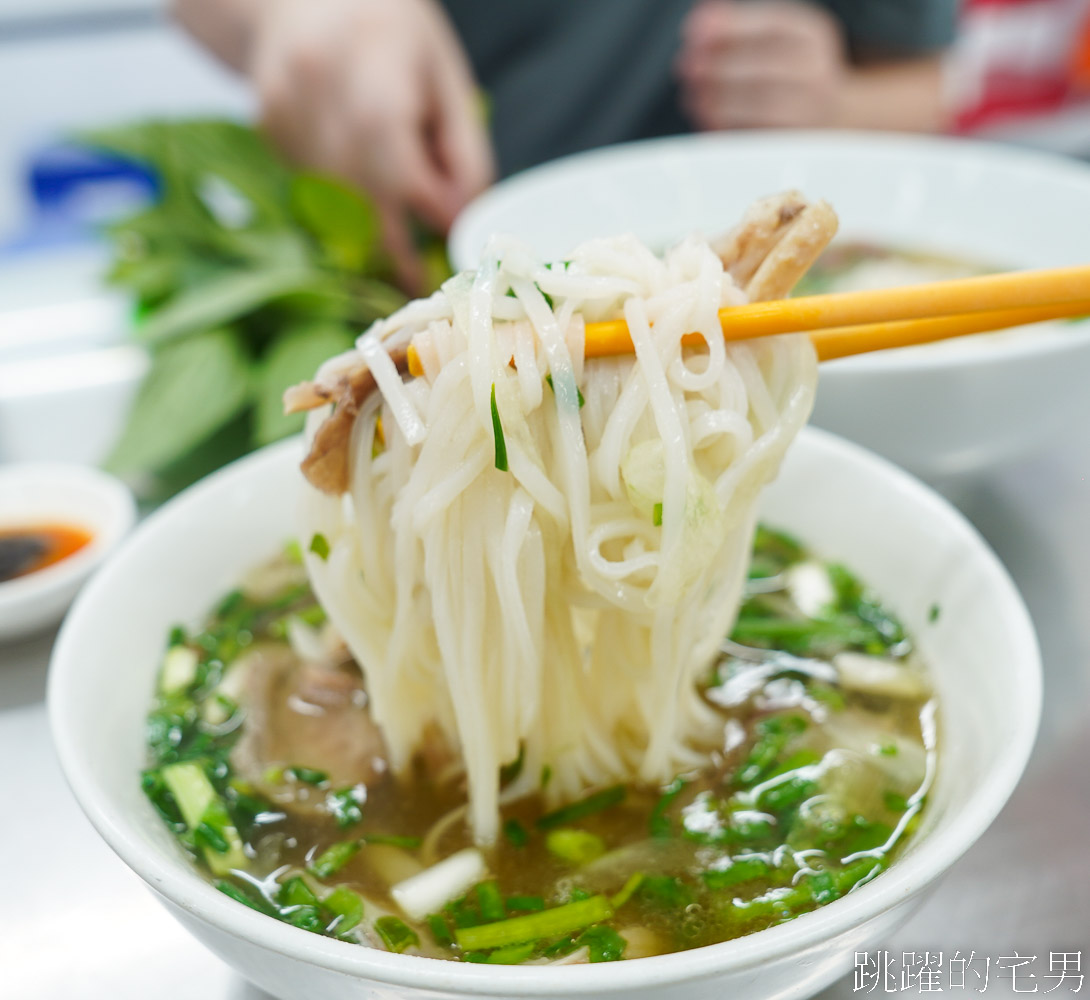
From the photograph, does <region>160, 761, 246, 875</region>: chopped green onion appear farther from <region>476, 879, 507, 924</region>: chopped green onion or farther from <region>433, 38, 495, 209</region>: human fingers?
<region>433, 38, 495, 209</region>: human fingers

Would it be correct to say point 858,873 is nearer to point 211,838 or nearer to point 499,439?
point 499,439

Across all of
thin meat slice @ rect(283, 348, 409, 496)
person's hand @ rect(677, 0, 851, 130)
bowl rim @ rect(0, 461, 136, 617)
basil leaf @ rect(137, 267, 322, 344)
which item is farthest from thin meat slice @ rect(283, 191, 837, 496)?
person's hand @ rect(677, 0, 851, 130)

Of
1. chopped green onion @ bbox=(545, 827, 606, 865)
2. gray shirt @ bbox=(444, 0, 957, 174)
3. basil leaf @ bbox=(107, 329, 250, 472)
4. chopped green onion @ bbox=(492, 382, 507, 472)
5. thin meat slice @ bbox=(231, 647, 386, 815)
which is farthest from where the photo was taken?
gray shirt @ bbox=(444, 0, 957, 174)

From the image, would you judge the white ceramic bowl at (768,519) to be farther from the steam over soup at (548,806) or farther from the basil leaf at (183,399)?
the basil leaf at (183,399)

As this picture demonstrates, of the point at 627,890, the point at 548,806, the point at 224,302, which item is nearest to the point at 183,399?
the point at 224,302

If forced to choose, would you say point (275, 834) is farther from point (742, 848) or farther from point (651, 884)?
point (742, 848)

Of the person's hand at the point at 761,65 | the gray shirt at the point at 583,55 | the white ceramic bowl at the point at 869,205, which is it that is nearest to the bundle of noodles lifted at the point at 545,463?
the white ceramic bowl at the point at 869,205
